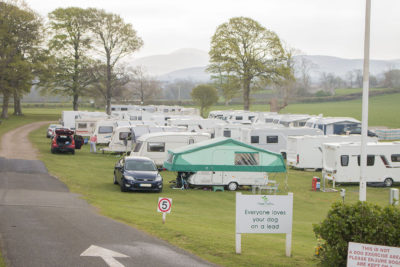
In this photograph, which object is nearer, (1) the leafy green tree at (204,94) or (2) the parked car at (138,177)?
(2) the parked car at (138,177)

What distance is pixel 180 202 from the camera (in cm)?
2056

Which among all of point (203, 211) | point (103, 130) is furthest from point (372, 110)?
point (203, 211)

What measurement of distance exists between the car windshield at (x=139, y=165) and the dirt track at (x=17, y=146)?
36.9 ft

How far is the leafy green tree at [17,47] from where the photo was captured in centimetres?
6088

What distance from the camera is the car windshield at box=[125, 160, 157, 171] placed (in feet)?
74.5

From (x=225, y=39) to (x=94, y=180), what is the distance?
4158cm

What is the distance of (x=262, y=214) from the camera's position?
33.3 feet

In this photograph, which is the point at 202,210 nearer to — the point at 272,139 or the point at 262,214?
the point at 262,214

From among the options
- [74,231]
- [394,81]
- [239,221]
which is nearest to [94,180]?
[74,231]

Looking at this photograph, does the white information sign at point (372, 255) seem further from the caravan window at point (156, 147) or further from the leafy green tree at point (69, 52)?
the leafy green tree at point (69, 52)

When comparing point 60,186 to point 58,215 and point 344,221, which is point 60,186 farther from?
point 344,221

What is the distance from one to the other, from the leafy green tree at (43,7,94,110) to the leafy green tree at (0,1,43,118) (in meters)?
2.91

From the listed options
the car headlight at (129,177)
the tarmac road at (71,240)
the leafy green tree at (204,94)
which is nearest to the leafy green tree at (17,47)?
the leafy green tree at (204,94)

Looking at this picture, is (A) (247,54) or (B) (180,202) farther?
(A) (247,54)
